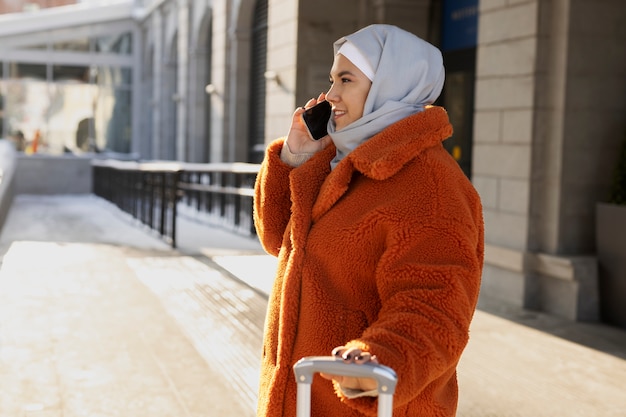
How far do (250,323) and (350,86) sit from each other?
424 centimetres

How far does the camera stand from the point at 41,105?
27.3m

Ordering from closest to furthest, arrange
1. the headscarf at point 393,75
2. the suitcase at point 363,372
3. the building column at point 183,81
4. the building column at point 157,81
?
the suitcase at point 363,372
the headscarf at point 393,75
the building column at point 183,81
the building column at point 157,81

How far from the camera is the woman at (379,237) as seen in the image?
1.68 m

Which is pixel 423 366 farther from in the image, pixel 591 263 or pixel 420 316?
pixel 591 263

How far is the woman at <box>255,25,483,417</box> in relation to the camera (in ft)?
5.51

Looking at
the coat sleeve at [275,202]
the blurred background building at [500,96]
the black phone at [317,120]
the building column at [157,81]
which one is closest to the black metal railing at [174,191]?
the blurred background building at [500,96]

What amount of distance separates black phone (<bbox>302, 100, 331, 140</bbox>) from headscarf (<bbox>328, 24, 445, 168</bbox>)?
24cm

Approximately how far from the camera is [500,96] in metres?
6.92

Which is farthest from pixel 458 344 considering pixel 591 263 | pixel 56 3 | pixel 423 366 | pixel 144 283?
pixel 56 3

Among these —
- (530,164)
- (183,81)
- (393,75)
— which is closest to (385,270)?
(393,75)

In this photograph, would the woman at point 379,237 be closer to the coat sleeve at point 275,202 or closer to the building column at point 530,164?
the coat sleeve at point 275,202

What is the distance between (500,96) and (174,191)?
472 centimetres

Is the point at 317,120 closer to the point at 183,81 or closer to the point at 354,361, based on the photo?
the point at 354,361

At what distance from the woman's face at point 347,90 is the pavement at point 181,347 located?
251 cm
